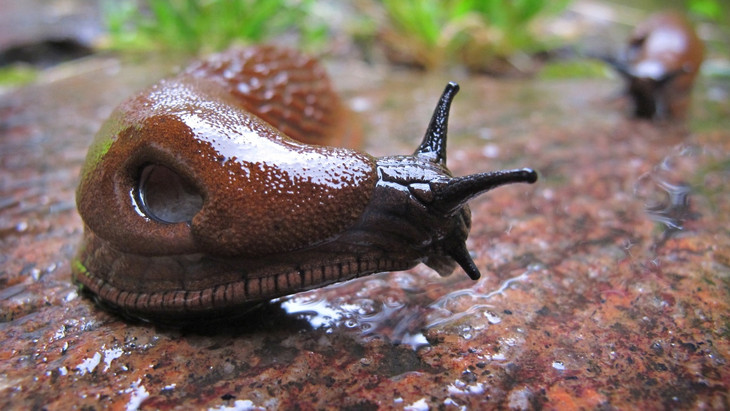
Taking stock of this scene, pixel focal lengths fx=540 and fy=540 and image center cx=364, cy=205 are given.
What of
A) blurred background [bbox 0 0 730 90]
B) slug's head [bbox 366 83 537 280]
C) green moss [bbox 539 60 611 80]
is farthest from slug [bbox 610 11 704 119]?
slug's head [bbox 366 83 537 280]

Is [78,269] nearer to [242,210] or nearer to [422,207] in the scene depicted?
[242,210]

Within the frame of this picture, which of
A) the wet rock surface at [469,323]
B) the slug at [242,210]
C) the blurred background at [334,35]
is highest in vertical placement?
the blurred background at [334,35]

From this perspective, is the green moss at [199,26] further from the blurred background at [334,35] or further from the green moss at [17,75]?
the green moss at [17,75]

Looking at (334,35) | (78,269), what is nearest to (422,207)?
(78,269)

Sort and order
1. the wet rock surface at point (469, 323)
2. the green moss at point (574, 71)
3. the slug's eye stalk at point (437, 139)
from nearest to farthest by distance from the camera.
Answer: the wet rock surface at point (469, 323), the slug's eye stalk at point (437, 139), the green moss at point (574, 71)

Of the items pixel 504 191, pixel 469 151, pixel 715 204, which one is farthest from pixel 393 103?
pixel 715 204

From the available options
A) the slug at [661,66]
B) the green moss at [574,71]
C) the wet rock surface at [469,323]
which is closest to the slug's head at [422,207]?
the wet rock surface at [469,323]

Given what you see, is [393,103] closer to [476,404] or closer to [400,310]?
[400,310]

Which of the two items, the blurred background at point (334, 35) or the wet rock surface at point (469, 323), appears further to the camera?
the blurred background at point (334, 35)
